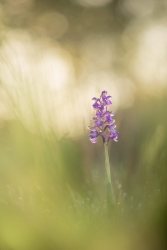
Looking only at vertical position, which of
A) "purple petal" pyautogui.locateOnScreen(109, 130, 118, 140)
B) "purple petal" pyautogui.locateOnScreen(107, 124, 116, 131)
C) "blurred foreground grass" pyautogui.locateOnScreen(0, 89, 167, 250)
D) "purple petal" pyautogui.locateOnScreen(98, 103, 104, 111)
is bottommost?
"blurred foreground grass" pyautogui.locateOnScreen(0, 89, 167, 250)

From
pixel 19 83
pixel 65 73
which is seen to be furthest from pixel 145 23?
pixel 19 83

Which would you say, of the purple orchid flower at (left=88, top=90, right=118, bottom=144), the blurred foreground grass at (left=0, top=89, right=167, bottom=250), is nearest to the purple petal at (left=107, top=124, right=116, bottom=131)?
the purple orchid flower at (left=88, top=90, right=118, bottom=144)

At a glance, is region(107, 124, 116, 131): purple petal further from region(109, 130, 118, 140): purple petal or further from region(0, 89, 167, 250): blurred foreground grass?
region(0, 89, 167, 250): blurred foreground grass

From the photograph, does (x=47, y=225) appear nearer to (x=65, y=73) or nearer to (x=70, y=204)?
(x=70, y=204)

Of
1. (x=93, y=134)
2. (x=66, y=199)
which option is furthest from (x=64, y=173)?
(x=93, y=134)

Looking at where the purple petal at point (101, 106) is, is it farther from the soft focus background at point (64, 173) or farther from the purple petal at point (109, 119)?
the soft focus background at point (64, 173)

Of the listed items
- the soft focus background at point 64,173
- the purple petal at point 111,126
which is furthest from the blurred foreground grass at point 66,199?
the purple petal at point 111,126
